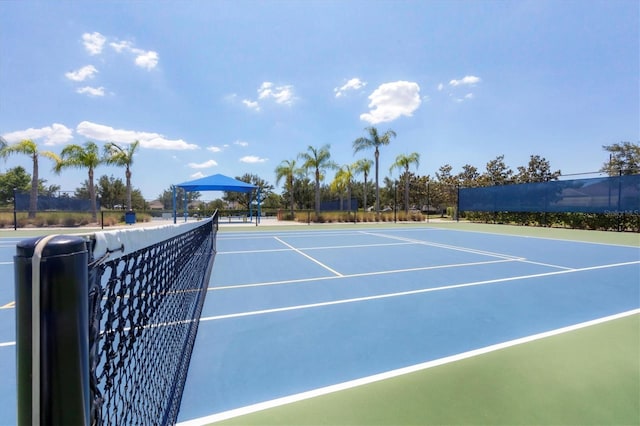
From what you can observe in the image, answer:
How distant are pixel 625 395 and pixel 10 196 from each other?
6358cm

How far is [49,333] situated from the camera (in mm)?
653

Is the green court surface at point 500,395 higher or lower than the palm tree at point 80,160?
lower

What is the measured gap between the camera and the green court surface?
7.20ft

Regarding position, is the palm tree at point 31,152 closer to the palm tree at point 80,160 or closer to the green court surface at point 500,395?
the palm tree at point 80,160

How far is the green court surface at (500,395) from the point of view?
2.20 metres

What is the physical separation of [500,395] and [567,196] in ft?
70.0

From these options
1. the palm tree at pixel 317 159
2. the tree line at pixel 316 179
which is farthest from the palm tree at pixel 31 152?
the palm tree at pixel 317 159

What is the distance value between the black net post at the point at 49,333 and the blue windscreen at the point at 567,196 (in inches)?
883

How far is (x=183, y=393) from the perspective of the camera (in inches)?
97.8

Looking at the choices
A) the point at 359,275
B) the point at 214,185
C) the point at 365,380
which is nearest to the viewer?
the point at 365,380

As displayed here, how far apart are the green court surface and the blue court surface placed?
225mm

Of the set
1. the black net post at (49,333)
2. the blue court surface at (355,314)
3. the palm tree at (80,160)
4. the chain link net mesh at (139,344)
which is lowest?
the blue court surface at (355,314)

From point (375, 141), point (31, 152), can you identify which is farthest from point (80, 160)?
point (375, 141)

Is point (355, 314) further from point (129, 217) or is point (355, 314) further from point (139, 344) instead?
point (129, 217)
